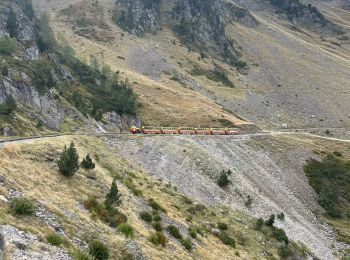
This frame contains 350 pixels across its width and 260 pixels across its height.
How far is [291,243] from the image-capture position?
4050cm

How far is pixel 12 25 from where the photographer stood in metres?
96.6

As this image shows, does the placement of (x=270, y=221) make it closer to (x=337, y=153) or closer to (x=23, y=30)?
(x=337, y=153)

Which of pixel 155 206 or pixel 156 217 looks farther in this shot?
pixel 155 206

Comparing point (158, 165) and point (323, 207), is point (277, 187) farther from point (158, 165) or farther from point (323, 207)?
point (158, 165)

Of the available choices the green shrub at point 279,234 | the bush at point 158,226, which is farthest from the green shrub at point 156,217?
the green shrub at point 279,234

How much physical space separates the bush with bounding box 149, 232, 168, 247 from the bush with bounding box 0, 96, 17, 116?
1192 inches

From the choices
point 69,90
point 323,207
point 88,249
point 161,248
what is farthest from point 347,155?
point 88,249

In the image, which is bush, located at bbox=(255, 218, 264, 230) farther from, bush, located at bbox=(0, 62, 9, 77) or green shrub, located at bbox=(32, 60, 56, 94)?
bush, located at bbox=(0, 62, 9, 77)

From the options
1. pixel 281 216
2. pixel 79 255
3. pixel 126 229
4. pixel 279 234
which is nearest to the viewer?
pixel 79 255

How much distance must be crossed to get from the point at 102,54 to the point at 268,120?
58.3 metres

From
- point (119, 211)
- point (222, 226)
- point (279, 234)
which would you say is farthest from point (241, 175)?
point (119, 211)

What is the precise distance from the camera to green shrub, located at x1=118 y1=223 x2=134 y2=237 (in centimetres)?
2375

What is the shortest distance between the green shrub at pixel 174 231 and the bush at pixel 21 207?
11099 mm

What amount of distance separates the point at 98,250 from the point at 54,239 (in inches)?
89.9
